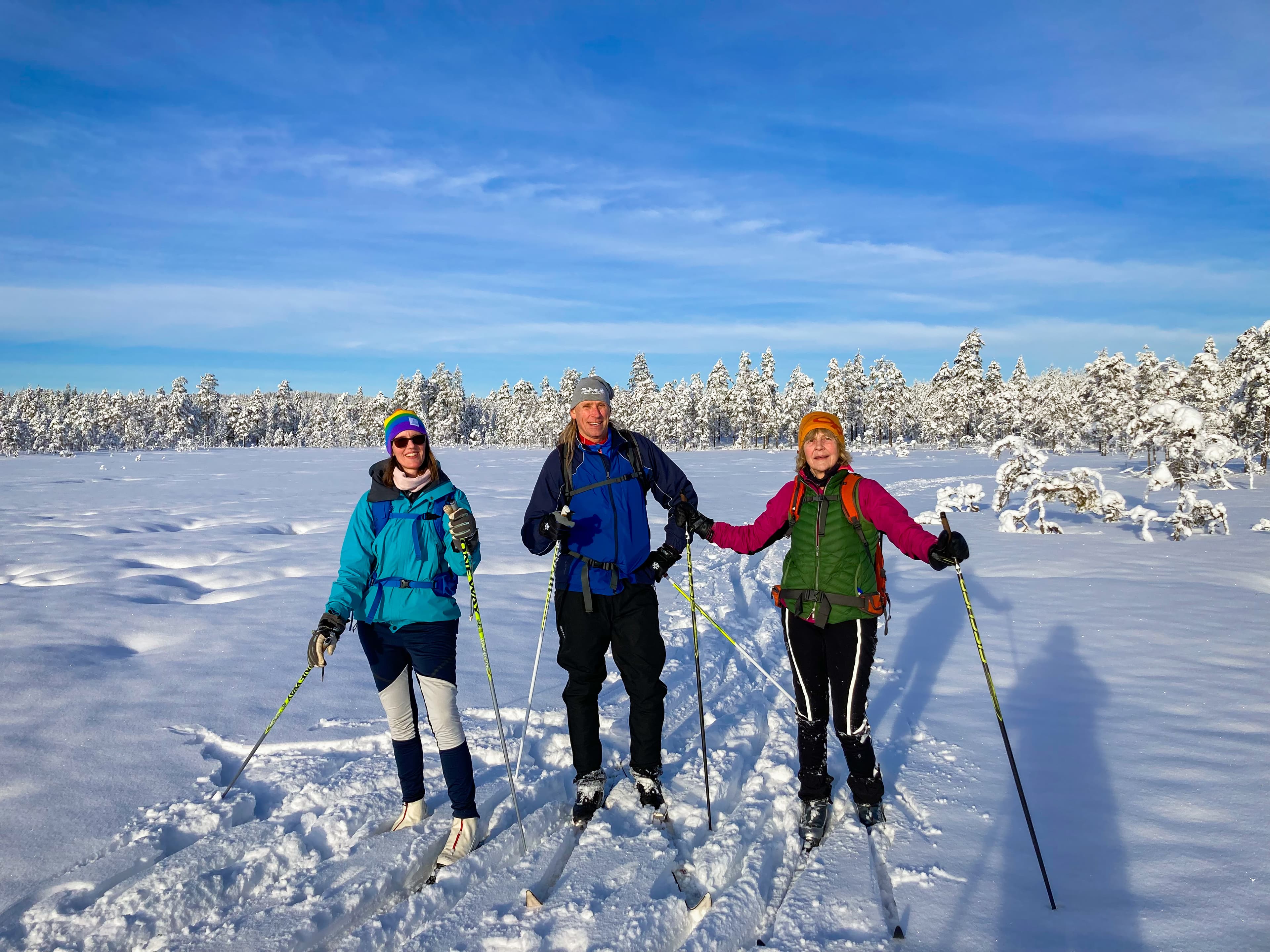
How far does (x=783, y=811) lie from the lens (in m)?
3.80

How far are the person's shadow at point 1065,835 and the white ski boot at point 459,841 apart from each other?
7.97ft

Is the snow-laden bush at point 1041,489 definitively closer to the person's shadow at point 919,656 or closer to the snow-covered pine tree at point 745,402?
the person's shadow at point 919,656

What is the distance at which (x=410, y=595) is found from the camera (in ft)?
11.2

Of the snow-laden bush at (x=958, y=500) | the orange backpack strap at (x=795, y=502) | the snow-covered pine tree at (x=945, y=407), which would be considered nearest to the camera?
the orange backpack strap at (x=795, y=502)

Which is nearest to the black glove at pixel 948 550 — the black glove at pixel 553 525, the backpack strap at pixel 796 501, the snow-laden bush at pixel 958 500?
the backpack strap at pixel 796 501

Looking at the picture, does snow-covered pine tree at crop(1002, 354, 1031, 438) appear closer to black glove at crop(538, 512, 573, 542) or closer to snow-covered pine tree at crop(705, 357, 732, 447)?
snow-covered pine tree at crop(705, 357, 732, 447)

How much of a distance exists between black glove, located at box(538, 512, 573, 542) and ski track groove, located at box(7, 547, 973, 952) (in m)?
1.57

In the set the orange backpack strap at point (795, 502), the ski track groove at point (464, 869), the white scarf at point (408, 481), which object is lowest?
the ski track groove at point (464, 869)

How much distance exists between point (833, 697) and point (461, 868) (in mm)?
2069

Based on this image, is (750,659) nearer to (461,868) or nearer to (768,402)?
(461,868)

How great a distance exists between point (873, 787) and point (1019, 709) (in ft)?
7.38

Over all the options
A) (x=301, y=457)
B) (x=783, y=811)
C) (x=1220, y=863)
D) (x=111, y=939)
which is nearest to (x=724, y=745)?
(x=783, y=811)

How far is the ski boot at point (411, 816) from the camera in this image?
3.60 metres

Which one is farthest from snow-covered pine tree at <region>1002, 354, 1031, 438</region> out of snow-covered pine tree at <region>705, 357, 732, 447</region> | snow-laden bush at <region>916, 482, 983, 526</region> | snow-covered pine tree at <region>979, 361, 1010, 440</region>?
snow-laden bush at <region>916, 482, 983, 526</region>
